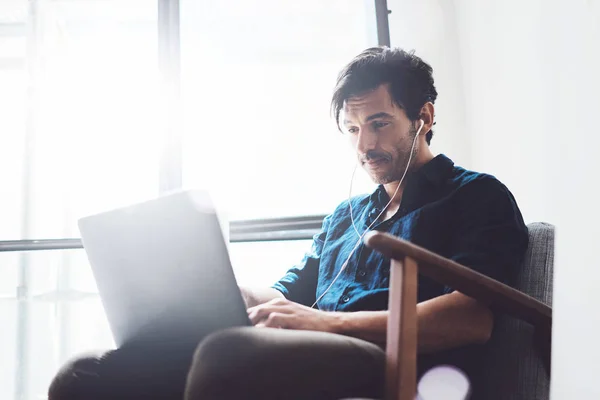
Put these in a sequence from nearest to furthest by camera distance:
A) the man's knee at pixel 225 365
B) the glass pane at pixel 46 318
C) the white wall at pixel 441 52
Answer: the man's knee at pixel 225 365 → the white wall at pixel 441 52 → the glass pane at pixel 46 318

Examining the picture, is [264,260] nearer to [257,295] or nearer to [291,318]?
[257,295]

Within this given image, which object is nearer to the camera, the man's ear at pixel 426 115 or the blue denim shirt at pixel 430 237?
the blue denim shirt at pixel 430 237

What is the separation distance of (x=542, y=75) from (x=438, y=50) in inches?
31.5

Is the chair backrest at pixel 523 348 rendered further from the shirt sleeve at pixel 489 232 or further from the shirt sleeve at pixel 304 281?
the shirt sleeve at pixel 304 281

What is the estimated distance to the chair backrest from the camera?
911 mm

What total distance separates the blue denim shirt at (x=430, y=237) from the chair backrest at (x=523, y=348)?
35 millimetres

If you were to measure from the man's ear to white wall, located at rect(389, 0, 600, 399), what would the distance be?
0.32 metres

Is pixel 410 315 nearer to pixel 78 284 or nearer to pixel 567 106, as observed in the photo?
pixel 567 106

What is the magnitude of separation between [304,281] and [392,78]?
22.9 inches

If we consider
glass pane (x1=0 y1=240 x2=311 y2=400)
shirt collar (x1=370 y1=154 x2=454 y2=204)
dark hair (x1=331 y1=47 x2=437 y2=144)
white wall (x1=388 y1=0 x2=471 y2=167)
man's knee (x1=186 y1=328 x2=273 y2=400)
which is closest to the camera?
man's knee (x1=186 y1=328 x2=273 y2=400)

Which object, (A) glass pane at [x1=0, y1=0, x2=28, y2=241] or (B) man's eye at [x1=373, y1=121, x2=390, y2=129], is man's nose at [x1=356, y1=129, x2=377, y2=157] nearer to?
(B) man's eye at [x1=373, y1=121, x2=390, y2=129]

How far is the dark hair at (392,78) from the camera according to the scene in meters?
1.25

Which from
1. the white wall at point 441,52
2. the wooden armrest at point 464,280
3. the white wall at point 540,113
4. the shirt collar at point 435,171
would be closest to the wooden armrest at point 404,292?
the wooden armrest at point 464,280

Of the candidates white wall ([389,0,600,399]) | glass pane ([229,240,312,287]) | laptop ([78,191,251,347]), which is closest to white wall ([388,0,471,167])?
white wall ([389,0,600,399])
